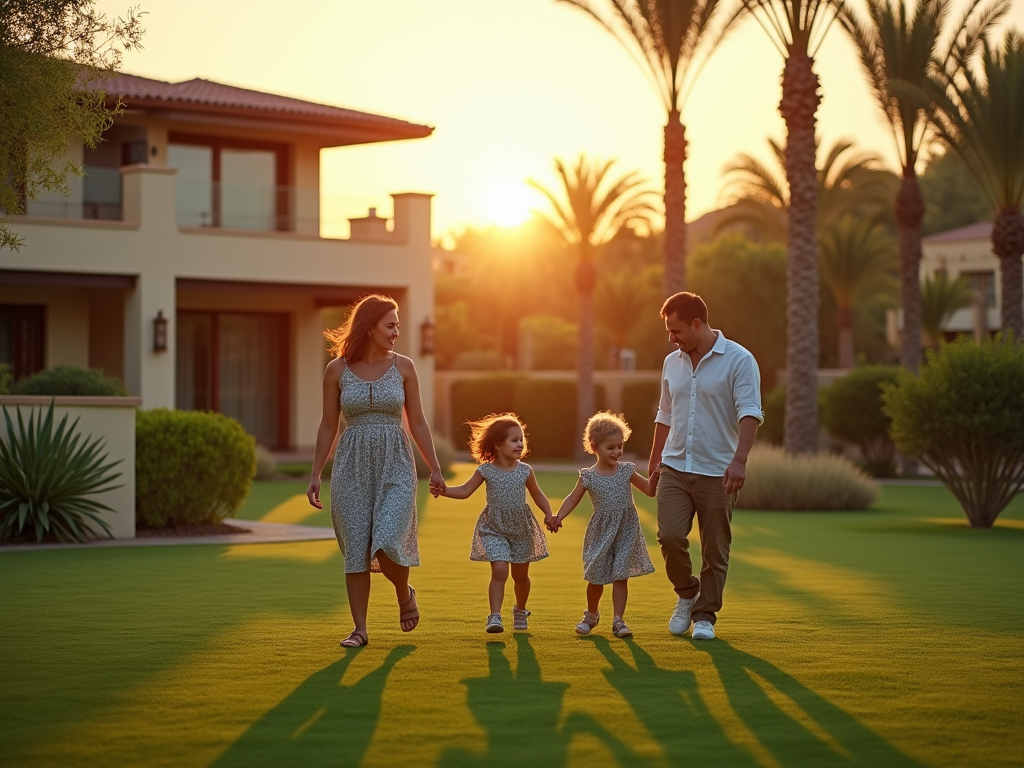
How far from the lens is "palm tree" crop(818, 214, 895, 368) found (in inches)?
1828

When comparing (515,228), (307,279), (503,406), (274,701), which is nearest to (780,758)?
(274,701)

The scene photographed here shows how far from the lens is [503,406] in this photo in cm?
4256

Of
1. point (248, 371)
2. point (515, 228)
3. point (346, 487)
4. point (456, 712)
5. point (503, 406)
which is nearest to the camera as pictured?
point (456, 712)

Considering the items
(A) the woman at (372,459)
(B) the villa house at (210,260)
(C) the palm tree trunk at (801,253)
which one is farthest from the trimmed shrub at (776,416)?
(A) the woman at (372,459)

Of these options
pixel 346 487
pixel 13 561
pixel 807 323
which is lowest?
pixel 13 561

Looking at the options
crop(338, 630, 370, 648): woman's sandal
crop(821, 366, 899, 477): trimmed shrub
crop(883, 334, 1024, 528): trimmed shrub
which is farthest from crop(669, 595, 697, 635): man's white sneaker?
crop(821, 366, 899, 477): trimmed shrub

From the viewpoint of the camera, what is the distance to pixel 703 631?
373 inches

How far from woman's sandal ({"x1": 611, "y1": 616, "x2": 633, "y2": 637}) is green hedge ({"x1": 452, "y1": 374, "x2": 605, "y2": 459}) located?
103ft

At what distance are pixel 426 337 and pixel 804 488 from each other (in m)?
12.8

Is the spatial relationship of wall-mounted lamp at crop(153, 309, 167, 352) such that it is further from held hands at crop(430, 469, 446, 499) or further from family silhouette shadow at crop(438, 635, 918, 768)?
family silhouette shadow at crop(438, 635, 918, 768)

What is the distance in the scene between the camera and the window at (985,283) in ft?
203

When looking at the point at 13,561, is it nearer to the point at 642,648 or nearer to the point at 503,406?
the point at 642,648

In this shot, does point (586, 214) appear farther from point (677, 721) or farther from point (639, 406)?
point (677, 721)

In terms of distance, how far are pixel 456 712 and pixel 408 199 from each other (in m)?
26.9
